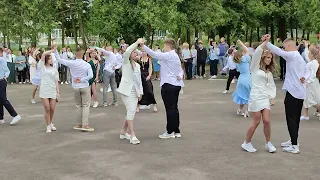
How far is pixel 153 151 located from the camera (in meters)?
8.09

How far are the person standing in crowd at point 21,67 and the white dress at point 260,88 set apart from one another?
1734 centimetres

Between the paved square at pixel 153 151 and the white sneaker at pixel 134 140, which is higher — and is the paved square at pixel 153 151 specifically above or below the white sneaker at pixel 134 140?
below

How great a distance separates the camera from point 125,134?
918cm

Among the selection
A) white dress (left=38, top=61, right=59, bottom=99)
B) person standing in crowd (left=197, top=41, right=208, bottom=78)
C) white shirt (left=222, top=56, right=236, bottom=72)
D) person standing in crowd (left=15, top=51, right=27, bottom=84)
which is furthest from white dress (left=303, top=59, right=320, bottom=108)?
person standing in crowd (left=15, top=51, right=27, bottom=84)

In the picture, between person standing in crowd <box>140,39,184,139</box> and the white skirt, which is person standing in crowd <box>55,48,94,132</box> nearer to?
the white skirt

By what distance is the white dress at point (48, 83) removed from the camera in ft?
32.6

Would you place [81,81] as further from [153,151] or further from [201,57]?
[201,57]

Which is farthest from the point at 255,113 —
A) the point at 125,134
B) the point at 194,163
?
the point at 125,134

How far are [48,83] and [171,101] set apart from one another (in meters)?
2.83

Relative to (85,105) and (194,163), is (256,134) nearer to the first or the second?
(194,163)

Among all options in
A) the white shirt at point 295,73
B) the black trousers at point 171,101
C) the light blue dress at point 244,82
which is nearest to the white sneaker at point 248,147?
the white shirt at point 295,73

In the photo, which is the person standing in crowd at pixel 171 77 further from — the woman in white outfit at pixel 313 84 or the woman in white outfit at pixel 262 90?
the woman in white outfit at pixel 313 84

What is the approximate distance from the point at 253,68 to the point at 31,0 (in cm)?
2444

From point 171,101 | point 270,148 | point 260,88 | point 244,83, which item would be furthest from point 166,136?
point 244,83
